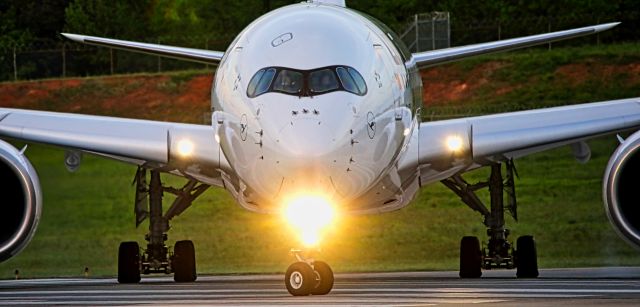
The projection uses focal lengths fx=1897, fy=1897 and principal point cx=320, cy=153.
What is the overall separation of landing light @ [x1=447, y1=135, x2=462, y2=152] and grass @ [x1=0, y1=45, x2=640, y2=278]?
1027 cm

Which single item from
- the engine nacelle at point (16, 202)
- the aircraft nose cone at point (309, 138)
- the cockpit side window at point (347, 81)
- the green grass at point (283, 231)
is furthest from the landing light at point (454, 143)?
the green grass at point (283, 231)

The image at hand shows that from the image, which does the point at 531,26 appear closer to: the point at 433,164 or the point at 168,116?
the point at 168,116

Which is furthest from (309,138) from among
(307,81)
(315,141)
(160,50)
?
(160,50)

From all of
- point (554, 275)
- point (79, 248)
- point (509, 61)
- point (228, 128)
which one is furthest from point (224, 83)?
point (509, 61)

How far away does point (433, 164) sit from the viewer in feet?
79.8

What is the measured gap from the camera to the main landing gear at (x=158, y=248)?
90.4 ft

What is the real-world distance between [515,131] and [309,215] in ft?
16.6

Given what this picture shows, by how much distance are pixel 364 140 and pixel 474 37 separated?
5263 centimetres

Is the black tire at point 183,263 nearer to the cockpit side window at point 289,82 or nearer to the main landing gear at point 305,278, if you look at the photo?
the main landing gear at point 305,278

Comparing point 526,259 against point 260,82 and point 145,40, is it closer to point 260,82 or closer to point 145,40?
point 260,82

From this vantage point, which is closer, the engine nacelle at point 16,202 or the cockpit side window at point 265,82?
the cockpit side window at point 265,82

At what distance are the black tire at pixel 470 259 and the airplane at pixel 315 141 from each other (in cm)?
2

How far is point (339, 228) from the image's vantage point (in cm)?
4091

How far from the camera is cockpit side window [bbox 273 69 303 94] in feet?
67.5
